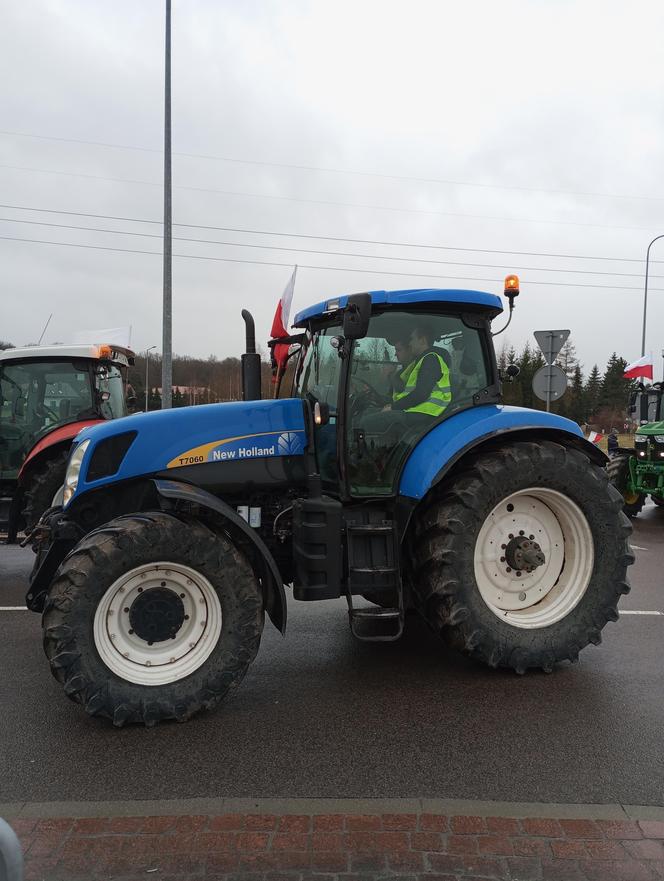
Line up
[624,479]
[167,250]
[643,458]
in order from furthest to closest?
[167,250] < [624,479] < [643,458]

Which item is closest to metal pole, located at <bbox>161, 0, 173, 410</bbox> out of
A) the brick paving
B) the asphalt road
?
the asphalt road

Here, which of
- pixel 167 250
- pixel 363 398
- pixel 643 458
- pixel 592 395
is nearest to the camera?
pixel 363 398

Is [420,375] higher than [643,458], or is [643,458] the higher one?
[420,375]

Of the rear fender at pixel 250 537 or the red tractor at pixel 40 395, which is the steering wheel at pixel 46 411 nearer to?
the red tractor at pixel 40 395

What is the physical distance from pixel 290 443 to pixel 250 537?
75cm

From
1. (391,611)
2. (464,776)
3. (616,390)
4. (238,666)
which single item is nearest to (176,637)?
(238,666)

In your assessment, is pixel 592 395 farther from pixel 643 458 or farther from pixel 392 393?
pixel 392 393

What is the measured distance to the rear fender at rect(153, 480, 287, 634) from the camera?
11.6 feet

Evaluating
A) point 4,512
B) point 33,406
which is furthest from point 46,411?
point 4,512

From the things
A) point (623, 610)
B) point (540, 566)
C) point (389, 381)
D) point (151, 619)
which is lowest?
point (623, 610)

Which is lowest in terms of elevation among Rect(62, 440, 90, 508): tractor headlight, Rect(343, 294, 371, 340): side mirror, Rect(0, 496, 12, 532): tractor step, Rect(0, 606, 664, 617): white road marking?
Rect(0, 606, 664, 617): white road marking

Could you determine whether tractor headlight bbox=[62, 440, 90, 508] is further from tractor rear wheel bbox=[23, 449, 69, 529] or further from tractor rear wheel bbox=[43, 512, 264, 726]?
tractor rear wheel bbox=[23, 449, 69, 529]

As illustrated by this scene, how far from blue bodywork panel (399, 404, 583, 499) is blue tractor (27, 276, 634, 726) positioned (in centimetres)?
1

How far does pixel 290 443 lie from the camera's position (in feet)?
13.4
